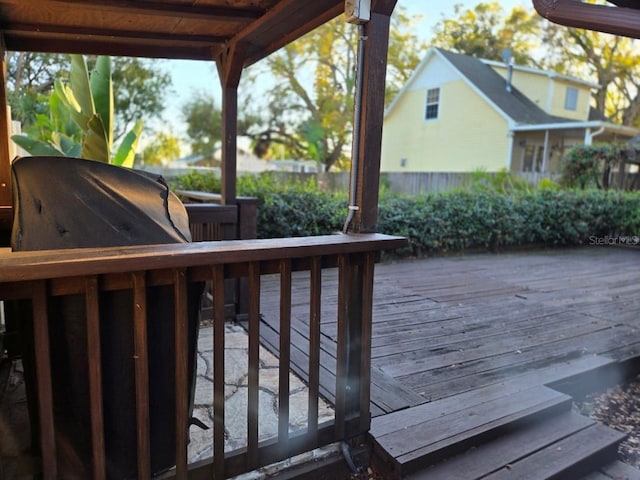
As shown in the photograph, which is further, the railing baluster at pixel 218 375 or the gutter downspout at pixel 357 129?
the gutter downspout at pixel 357 129

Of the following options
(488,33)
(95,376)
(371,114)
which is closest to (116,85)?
(371,114)

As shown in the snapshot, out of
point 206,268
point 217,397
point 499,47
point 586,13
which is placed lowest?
point 217,397

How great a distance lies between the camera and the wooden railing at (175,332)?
4.23 feet

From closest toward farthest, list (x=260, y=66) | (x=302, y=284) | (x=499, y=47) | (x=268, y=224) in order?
1. (x=302, y=284)
2. (x=268, y=224)
3. (x=260, y=66)
4. (x=499, y=47)

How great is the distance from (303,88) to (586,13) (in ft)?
52.9

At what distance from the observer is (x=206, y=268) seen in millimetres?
1540

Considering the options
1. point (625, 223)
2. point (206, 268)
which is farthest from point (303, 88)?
point (206, 268)

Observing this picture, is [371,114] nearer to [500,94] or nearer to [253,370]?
[253,370]

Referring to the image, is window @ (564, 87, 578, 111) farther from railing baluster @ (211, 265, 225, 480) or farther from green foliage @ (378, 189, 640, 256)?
railing baluster @ (211, 265, 225, 480)

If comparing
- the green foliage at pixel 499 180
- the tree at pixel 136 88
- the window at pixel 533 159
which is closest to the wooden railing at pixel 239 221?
the green foliage at pixel 499 180

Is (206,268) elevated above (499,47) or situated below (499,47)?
below

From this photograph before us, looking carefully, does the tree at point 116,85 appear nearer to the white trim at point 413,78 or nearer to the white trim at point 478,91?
the white trim at point 413,78

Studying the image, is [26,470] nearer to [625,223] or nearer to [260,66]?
[625,223]

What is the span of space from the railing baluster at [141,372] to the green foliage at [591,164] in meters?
11.5
